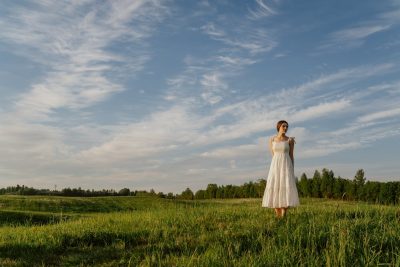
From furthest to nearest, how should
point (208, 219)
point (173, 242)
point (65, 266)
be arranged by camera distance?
point (208, 219) < point (173, 242) < point (65, 266)

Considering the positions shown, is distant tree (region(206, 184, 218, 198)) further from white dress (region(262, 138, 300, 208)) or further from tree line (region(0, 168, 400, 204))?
white dress (region(262, 138, 300, 208))

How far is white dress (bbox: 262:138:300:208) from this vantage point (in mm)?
15227

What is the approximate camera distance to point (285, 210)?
1543 centimetres

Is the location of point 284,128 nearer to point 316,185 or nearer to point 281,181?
point 281,181

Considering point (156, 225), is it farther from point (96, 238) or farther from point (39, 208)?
point (39, 208)

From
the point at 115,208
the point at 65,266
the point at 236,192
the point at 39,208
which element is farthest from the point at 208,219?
the point at 236,192

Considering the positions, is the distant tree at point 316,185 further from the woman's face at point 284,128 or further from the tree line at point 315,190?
the woman's face at point 284,128

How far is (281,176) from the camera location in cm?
1562

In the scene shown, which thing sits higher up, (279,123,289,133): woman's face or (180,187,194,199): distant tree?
(279,123,289,133): woman's face

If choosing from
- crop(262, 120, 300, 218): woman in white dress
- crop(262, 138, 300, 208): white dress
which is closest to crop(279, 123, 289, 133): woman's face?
crop(262, 120, 300, 218): woman in white dress

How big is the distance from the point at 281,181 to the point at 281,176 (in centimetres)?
18

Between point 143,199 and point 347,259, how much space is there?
49358mm

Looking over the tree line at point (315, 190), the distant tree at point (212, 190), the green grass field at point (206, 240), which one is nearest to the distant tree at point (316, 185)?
the tree line at point (315, 190)

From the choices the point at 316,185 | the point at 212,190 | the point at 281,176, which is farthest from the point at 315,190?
the point at 281,176
